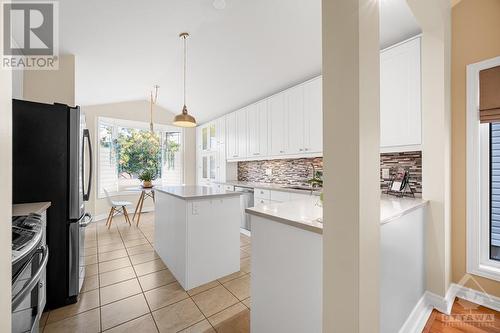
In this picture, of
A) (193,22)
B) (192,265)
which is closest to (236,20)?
(193,22)

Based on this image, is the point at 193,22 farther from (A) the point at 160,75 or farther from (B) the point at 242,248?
(B) the point at 242,248

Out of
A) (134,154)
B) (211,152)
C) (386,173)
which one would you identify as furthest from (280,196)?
(134,154)

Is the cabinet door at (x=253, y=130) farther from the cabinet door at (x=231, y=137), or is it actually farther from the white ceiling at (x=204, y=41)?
the cabinet door at (x=231, y=137)

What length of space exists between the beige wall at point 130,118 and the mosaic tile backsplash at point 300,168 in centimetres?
196

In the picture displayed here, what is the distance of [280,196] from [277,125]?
1267 millimetres

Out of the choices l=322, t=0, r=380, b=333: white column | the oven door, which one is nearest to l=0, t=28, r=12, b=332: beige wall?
the oven door

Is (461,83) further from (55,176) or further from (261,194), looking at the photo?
(55,176)

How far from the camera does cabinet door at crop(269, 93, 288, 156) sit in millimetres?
3660

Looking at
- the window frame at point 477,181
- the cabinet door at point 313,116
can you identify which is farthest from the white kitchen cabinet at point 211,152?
the window frame at point 477,181

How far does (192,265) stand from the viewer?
2.28 meters

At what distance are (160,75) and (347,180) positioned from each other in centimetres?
413

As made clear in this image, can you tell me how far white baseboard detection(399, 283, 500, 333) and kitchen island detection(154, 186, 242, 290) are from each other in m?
1.74

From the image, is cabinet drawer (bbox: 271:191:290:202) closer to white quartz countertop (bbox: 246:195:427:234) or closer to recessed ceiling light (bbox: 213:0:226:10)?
white quartz countertop (bbox: 246:195:427:234)

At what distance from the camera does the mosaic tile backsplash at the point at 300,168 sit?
241cm
